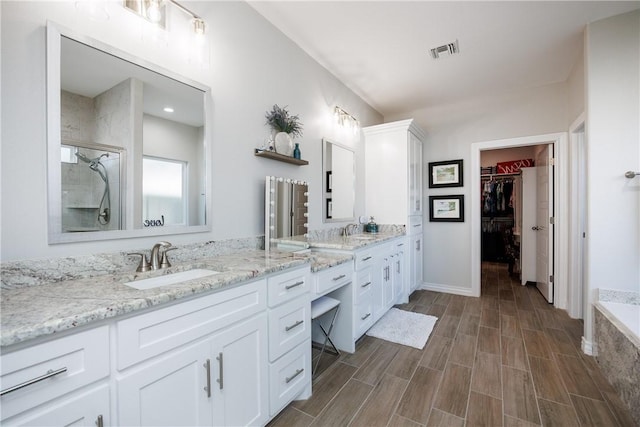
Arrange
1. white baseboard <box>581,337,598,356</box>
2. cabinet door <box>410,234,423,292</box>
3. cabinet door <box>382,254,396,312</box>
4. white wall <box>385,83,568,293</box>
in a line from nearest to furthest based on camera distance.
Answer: white baseboard <box>581,337,598,356</box>
cabinet door <box>382,254,396,312</box>
white wall <box>385,83,568,293</box>
cabinet door <box>410,234,423,292</box>

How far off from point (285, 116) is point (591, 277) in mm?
2901

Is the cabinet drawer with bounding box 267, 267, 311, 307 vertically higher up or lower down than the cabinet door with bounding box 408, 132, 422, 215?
lower down

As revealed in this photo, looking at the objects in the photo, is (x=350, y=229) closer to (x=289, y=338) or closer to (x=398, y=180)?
(x=398, y=180)

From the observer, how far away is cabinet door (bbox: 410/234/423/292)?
3783 mm

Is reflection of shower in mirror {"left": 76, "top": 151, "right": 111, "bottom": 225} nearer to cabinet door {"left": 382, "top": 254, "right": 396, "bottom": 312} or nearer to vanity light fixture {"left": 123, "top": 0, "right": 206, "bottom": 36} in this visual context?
vanity light fixture {"left": 123, "top": 0, "right": 206, "bottom": 36}

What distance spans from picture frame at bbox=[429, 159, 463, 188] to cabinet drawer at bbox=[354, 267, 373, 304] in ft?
7.22

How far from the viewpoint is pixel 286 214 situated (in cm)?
241

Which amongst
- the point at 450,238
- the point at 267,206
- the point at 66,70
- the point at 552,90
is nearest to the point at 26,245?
the point at 66,70

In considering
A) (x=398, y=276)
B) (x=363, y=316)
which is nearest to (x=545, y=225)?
(x=398, y=276)

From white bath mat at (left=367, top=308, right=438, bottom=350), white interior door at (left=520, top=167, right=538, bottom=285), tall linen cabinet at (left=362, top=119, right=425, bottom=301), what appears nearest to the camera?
white bath mat at (left=367, top=308, right=438, bottom=350)

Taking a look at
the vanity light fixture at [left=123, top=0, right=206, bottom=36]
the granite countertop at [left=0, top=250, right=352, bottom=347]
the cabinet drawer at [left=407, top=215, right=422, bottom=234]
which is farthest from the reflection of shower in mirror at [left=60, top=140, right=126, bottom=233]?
the cabinet drawer at [left=407, top=215, right=422, bottom=234]

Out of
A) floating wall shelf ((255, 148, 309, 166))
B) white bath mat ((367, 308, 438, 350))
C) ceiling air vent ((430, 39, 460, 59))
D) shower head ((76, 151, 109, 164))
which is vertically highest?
ceiling air vent ((430, 39, 460, 59))

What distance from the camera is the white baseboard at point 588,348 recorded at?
2.25m

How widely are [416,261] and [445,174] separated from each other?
138 centimetres
